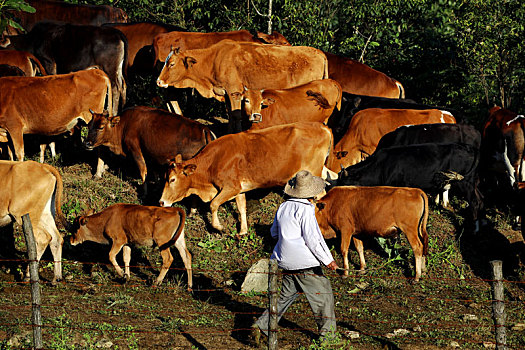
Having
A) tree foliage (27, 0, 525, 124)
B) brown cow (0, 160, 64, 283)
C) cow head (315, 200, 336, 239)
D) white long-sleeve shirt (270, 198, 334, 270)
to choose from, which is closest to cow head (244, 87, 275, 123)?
cow head (315, 200, 336, 239)

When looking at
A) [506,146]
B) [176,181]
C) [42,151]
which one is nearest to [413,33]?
[506,146]

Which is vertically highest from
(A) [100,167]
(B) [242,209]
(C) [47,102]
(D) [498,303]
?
(C) [47,102]

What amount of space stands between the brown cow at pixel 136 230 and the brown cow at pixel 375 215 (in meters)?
2.44

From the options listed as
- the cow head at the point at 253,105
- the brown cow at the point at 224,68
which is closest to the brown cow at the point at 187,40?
the brown cow at the point at 224,68

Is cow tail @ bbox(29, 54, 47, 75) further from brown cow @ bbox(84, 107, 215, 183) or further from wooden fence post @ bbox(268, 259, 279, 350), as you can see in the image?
wooden fence post @ bbox(268, 259, 279, 350)

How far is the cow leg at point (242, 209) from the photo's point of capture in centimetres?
1266

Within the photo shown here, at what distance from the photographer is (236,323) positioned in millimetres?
9227

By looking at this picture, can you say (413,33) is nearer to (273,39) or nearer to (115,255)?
(273,39)

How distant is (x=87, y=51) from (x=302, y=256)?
961 centimetres

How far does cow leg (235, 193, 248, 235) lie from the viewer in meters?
12.7

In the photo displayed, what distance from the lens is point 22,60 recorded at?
15.5m

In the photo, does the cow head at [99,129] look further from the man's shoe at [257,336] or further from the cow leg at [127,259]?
the man's shoe at [257,336]

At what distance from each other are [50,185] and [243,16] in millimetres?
9563

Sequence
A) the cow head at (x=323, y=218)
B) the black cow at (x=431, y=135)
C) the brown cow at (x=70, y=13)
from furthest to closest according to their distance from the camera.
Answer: the brown cow at (x=70, y=13), the black cow at (x=431, y=135), the cow head at (x=323, y=218)
